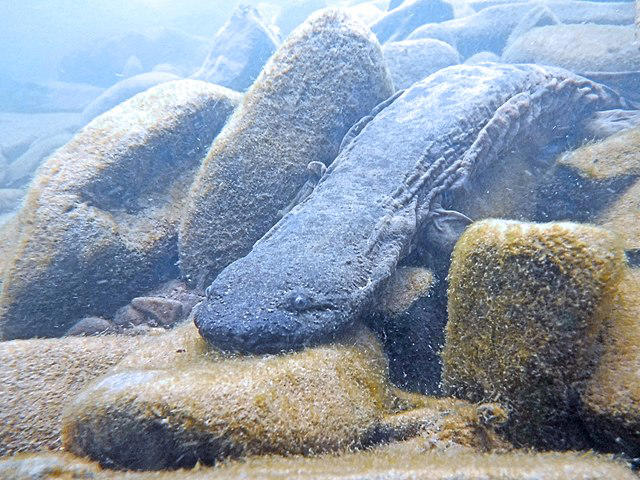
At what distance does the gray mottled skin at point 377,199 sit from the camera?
10.5 ft

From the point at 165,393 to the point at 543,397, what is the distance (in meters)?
2.30

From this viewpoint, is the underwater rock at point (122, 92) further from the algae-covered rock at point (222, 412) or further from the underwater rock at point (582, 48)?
the algae-covered rock at point (222, 412)

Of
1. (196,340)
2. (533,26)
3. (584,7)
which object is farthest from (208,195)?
(584,7)

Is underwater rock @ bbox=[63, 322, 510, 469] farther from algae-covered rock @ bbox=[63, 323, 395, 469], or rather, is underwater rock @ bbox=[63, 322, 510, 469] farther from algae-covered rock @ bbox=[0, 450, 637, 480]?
algae-covered rock @ bbox=[0, 450, 637, 480]

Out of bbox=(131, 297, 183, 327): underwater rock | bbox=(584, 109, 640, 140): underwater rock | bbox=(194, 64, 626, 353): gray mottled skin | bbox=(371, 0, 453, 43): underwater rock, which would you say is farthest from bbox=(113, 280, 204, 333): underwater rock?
bbox=(371, 0, 453, 43): underwater rock

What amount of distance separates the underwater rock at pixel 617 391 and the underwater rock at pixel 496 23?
421 inches

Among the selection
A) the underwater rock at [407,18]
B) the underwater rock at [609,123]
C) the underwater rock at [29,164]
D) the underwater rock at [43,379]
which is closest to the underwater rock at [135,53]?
the underwater rock at [29,164]

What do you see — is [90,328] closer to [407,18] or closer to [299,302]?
[299,302]

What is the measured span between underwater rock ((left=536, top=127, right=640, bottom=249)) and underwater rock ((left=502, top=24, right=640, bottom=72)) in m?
3.45

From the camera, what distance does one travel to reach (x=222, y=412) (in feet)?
7.51

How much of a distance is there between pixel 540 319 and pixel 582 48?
7.87m

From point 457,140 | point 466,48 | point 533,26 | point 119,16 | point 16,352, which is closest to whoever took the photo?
point 16,352

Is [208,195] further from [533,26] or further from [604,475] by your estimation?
[533,26]

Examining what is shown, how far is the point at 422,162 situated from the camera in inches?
176
